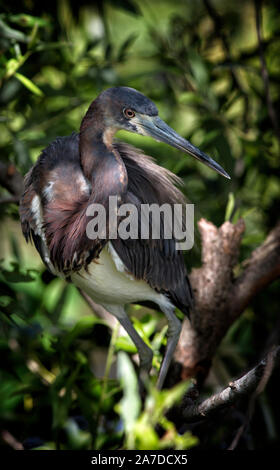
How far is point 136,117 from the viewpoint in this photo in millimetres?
1689

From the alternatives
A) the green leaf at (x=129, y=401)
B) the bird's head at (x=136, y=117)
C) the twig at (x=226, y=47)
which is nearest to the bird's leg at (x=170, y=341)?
the bird's head at (x=136, y=117)

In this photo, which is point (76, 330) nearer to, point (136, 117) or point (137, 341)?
point (137, 341)

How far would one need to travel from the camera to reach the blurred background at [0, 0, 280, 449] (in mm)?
1996

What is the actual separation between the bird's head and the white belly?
0.36 m

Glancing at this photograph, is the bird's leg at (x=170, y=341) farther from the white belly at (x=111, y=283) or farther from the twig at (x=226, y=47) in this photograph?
the twig at (x=226, y=47)

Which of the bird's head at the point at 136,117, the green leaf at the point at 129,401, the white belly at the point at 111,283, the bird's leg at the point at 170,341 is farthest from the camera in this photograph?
the bird's leg at the point at 170,341

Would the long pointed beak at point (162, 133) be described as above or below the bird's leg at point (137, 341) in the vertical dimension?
above

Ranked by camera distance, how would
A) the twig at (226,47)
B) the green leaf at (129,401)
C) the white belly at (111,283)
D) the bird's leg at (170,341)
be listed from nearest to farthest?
the green leaf at (129,401)
the white belly at (111,283)
the bird's leg at (170,341)
the twig at (226,47)

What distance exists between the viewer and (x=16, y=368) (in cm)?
216

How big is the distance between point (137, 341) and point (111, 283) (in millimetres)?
281

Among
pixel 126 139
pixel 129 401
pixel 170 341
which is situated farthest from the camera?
pixel 126 139

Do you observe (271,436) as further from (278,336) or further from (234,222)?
(234,222)

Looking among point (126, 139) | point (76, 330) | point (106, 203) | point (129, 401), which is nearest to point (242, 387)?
point (129, 401)

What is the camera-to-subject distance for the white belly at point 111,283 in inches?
70.3
